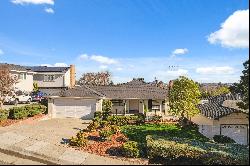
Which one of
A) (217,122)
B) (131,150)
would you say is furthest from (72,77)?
(131,150)

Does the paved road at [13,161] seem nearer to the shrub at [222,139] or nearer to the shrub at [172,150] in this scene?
the shrub at [172,150]

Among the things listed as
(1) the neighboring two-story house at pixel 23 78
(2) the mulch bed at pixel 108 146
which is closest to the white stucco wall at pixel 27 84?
(1) the neighboring two-story house at pixel 23 78

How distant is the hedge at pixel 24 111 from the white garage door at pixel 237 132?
20243 mm

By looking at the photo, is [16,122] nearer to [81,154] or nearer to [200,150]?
[81,154]

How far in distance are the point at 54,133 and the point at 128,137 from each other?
6760mm

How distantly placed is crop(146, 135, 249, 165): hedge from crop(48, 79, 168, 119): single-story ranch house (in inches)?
855

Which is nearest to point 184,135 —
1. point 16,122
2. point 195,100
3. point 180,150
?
point 195,100

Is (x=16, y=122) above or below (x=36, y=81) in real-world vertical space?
below

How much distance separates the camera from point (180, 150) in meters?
22.0

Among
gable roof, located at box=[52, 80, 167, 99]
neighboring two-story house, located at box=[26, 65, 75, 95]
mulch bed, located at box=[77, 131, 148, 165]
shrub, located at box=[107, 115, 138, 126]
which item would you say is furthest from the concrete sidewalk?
neighboring two-story house, located at box=[26, 65, 75, 95]

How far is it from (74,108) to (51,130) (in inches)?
453

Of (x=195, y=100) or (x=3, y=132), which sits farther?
(x=195, y=100)

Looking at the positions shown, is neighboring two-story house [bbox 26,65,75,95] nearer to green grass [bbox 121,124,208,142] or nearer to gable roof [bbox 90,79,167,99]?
gable roof [bbox 90,79,167,99]

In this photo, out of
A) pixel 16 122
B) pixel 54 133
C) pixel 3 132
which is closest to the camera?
pixel 3 132
